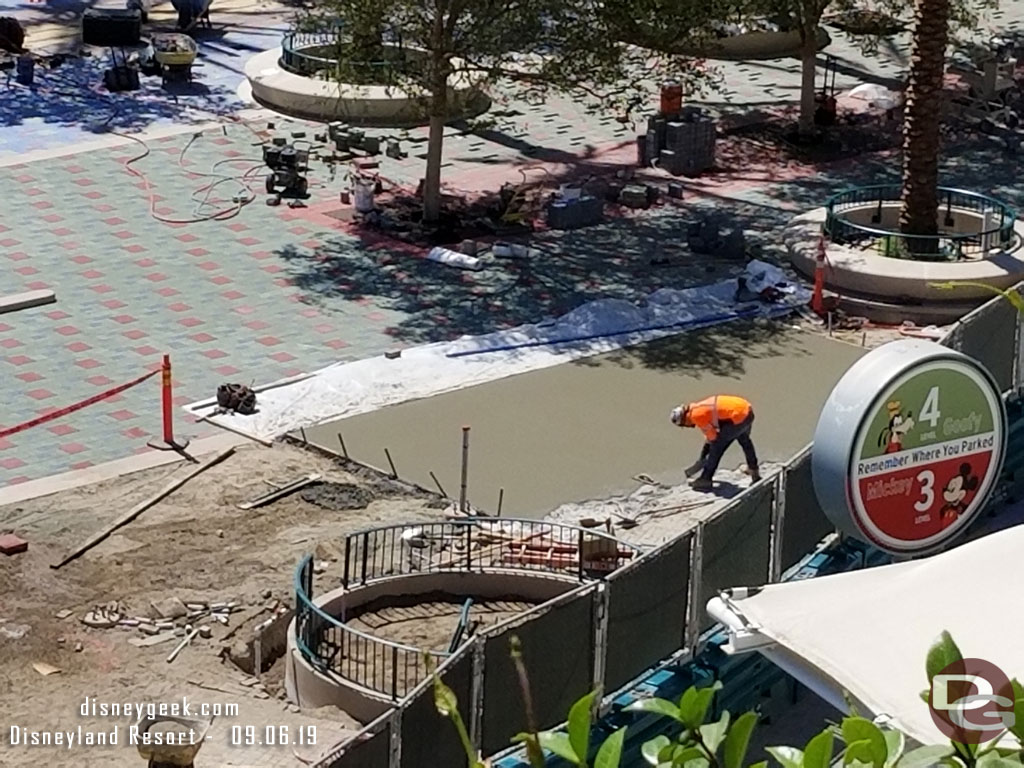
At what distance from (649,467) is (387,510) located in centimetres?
295

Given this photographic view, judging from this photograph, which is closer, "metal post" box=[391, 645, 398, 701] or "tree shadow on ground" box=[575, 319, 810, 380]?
"metal post" box=[391, 645, 398, 701]

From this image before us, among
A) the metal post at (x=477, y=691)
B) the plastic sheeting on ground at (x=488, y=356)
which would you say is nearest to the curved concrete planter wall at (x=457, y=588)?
the metal post at (x=477, y=691)

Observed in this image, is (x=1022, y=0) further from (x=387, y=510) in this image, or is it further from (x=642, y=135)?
(x=387, y=510)

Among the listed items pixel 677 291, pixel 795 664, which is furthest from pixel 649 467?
pixel 795 664

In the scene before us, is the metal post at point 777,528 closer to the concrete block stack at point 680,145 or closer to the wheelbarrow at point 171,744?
the wheelbarrow at point 171,744

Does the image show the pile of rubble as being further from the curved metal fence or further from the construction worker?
the curved metal fence

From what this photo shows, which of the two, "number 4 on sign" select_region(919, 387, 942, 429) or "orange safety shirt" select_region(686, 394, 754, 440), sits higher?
"number 4 on sign" select_region(919, 387, 942, 429)

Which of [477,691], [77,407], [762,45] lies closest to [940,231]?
[77,407]

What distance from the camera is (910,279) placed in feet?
80.1

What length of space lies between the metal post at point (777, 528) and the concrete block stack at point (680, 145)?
669 inches

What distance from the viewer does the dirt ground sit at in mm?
14047

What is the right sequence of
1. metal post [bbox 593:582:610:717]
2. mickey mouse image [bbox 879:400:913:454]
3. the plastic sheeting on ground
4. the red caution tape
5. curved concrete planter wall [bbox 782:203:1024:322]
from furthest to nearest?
1. curved concrete planter wall [bbox 782:203:1024:322]
2. the plastic sheeting on ground
3. the red caution tape
4. mickey mouse image [bbox 879:400:913:454]
5. metal post [bbox 593:582:610:717]

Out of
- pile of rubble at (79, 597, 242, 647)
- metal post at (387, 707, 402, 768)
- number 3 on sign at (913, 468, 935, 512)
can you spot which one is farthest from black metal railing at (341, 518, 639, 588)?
metal post at (387, 707, 402, 768)

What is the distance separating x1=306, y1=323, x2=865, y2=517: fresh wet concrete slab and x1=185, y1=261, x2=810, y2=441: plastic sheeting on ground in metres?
0.27
